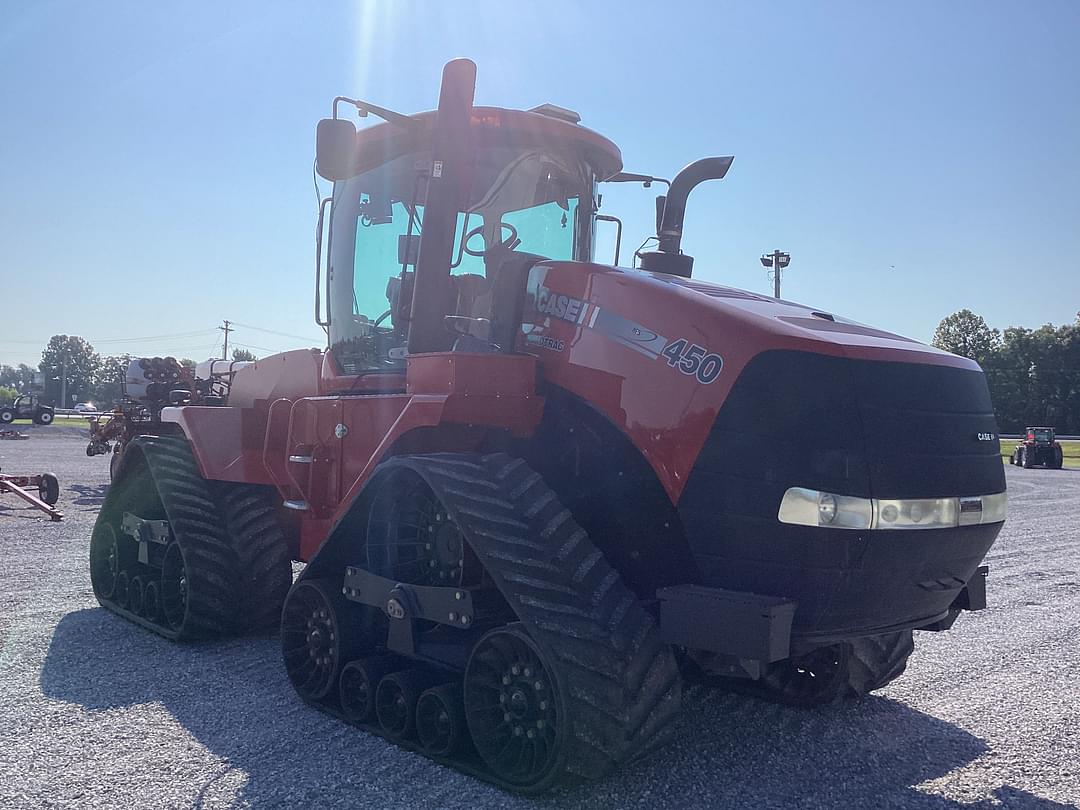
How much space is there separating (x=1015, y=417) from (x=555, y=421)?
84.6 meters

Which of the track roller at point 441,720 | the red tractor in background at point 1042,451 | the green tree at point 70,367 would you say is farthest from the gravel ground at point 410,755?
the green tree at point 70,367

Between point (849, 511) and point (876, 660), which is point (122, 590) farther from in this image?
point (849, 511)

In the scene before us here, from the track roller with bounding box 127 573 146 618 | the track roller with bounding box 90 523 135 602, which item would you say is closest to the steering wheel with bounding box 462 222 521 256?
the track roller with bounding box 127 573 146 618

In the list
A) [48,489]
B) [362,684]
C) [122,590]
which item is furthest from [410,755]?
[48,489]

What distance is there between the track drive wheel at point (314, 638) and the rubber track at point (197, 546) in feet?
4.38

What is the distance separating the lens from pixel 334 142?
4668 mm

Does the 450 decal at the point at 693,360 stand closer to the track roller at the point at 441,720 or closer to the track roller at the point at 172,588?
the track roller at the point at 441,720

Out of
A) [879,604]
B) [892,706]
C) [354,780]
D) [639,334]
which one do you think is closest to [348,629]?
[354,780]

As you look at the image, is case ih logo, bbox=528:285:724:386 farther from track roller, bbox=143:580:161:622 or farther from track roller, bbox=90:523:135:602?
track roller, bbox=90:523:135:602

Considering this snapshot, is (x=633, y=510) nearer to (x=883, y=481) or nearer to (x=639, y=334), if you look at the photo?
(x=639, y=334)

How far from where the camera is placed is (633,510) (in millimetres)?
4004

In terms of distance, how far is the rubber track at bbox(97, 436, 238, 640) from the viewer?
608 centimetres

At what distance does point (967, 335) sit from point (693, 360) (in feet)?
326

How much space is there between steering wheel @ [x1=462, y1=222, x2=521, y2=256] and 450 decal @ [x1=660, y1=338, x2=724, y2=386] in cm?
161
